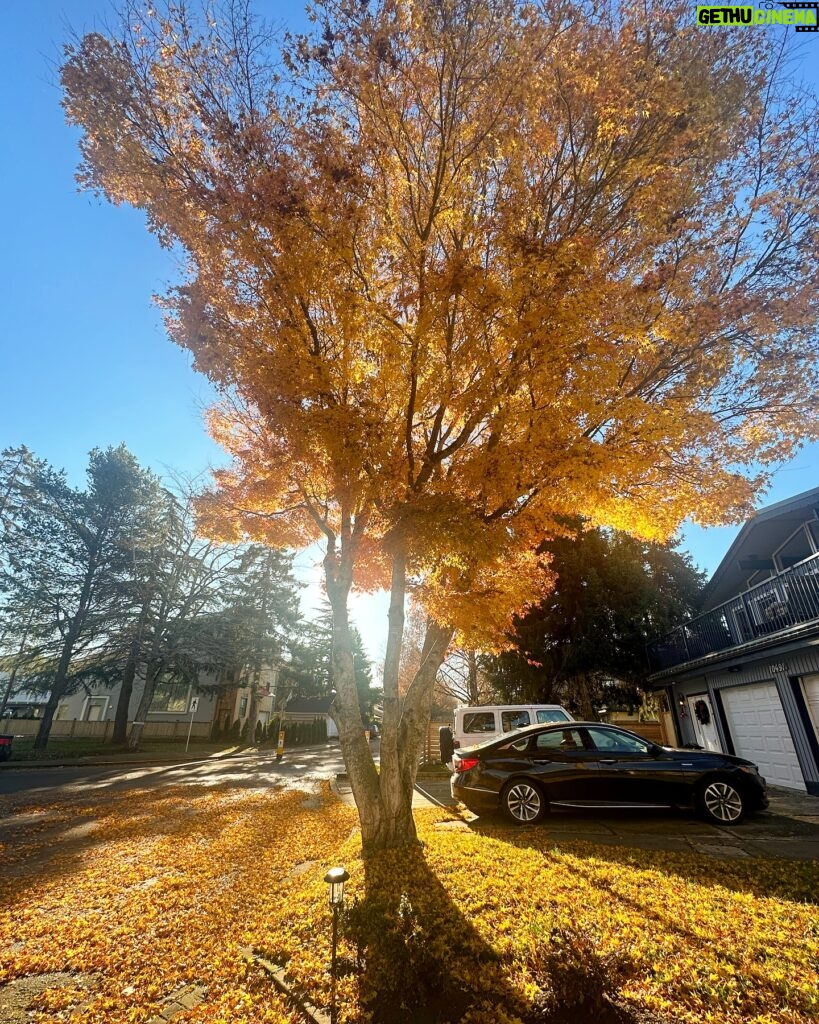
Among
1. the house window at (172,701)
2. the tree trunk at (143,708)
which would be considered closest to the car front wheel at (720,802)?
the tree trunk at (143,708)

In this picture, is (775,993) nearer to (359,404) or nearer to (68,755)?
(359,404)

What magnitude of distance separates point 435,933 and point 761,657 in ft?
38.5

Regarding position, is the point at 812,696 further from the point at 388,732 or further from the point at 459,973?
the point at 459,973

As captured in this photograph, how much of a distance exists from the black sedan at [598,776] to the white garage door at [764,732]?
16.3ft

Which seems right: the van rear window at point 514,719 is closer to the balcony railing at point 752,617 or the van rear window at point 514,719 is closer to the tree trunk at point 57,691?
the balcony railing at point 752,617

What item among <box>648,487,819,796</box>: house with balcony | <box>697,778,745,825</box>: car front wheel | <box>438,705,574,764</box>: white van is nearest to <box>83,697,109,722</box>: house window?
<box>438,705,574,764</box>: white van

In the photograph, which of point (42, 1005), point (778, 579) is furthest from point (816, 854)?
point (42, 1005)

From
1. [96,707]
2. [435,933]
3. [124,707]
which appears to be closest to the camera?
[435,933]

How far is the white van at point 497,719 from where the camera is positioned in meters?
12.8

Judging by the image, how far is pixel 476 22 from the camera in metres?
6.02

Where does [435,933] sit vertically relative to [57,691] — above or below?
below

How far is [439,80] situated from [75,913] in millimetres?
10913

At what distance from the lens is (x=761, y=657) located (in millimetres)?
11688

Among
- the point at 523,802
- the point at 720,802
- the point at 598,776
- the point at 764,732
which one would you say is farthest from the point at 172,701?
the point at 720,802
